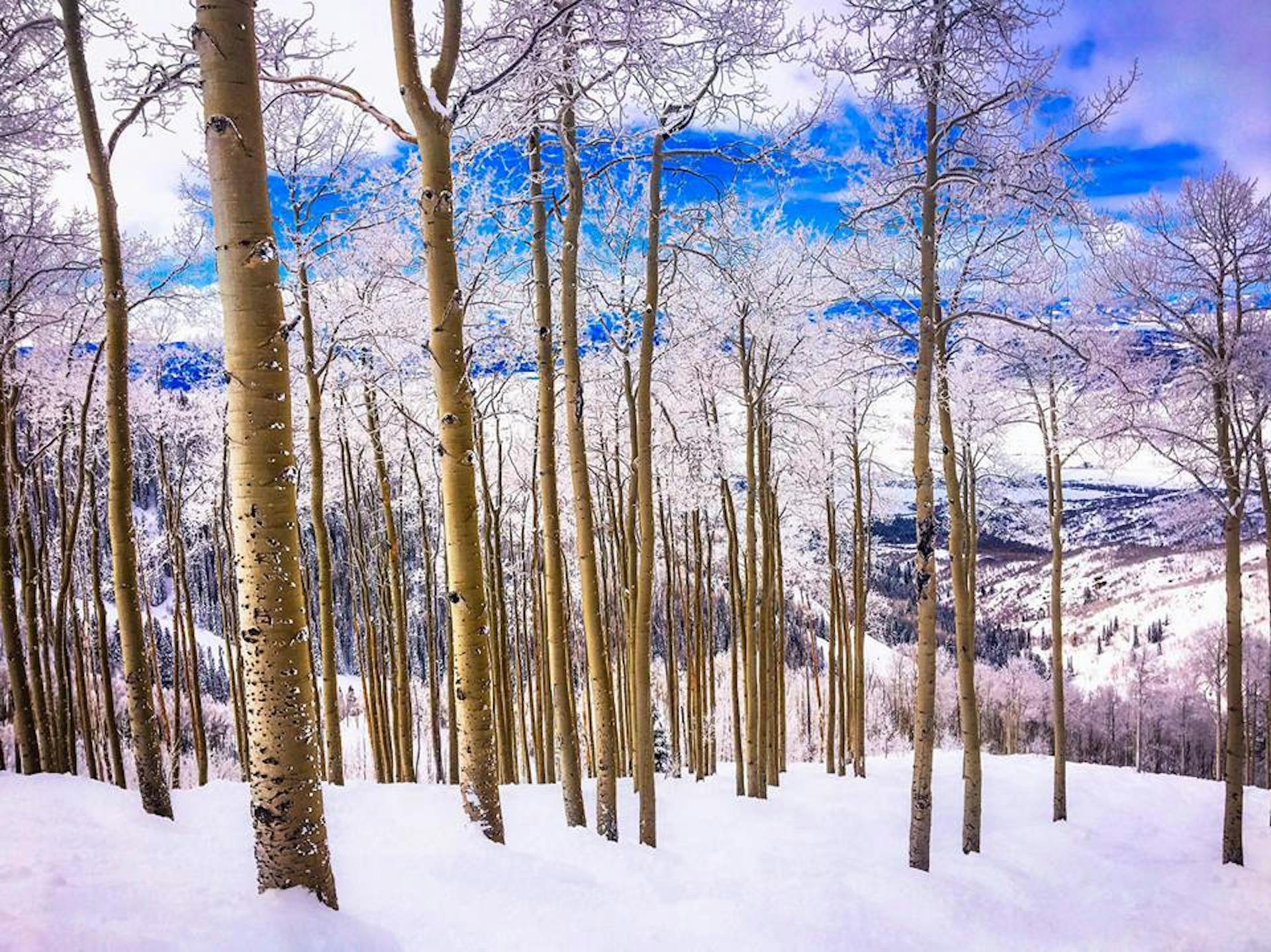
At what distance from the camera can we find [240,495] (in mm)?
2990

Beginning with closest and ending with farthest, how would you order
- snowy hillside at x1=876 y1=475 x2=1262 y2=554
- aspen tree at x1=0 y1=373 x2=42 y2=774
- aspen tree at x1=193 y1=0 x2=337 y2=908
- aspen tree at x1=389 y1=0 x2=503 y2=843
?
aspen tree at x1=193 y1=0 x2=337 y2=908, aspen tree at x1=389 y1=0 x2=503 y2=843, aspen tree at x1=0 y1=373 x2=42 y2=774, snowy hillside at x1=876 y1=475 x2=1262 y2=554

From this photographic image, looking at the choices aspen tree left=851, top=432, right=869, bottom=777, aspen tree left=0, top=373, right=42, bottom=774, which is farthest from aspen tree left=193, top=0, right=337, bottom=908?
aspen tree left=851, top=432, right=869, bottom=777

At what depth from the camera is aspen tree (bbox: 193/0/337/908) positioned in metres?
2.90

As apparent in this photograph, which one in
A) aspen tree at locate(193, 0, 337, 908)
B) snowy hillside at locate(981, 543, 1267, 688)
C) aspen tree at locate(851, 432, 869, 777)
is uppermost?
aspen tree at locate(193, 0, 337, 908)

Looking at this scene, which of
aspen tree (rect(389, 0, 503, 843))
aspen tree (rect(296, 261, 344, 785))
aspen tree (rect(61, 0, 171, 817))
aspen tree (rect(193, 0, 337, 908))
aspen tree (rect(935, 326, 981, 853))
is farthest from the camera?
aspen tree (rect(935, 326, 981, 853))

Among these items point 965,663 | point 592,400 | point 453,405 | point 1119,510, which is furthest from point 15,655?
point 1119,510

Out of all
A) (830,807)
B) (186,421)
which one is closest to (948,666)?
(830,807)

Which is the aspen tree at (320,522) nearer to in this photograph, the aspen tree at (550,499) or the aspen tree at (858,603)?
the aspen tree at (550,499)

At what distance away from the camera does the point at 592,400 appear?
13.7 m

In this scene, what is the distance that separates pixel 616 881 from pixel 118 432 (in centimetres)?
493

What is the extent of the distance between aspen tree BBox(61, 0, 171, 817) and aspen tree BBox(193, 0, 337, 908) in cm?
311

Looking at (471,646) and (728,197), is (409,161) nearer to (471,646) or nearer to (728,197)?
(728,197)

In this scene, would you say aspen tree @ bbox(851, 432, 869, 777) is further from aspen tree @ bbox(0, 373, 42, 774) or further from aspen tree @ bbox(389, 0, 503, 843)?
aspen tree @ bbox(0, 373, 42, 774)

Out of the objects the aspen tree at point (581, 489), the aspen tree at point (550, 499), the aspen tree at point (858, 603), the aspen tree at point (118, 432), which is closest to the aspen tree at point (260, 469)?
the aspen tree at point (118, 432)
